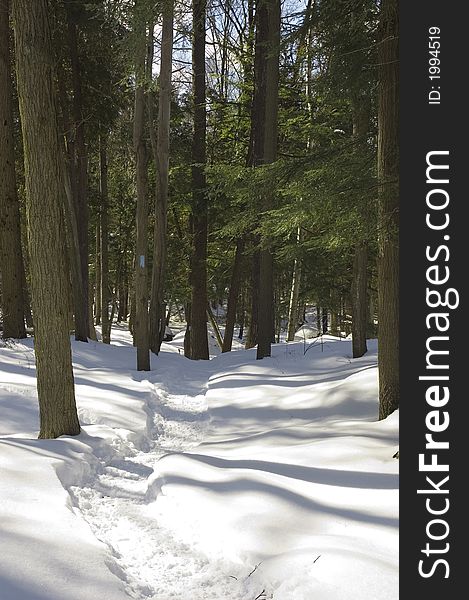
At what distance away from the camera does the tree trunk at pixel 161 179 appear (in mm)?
11820

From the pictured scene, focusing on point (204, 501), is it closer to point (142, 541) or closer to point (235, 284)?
point (142, 541)

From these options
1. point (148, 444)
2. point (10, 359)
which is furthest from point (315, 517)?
point (10, 359)

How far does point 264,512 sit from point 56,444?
2.38m

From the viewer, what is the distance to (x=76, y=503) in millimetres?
4320

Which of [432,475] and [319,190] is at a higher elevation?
[319,190]

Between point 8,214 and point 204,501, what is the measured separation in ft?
29.4

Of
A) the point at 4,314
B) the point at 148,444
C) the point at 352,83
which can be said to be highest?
the point at 352,83

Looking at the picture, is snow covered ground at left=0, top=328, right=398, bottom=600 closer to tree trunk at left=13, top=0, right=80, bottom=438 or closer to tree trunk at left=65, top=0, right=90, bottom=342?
tree trunk at left=13, top=0, right=80, bottom=438

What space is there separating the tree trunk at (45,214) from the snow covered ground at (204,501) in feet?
1.77

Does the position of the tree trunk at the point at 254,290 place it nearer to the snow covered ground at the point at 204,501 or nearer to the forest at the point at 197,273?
the forest at the point at 197,273

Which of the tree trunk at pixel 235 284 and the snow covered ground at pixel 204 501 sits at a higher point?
the tree trunk at pixel 235 284

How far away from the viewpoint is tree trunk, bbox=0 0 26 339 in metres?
11.3

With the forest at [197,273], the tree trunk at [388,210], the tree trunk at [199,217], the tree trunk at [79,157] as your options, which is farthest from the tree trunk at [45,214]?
the tree trunk at [199,217]

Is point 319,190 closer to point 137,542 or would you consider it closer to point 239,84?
point 137,542
